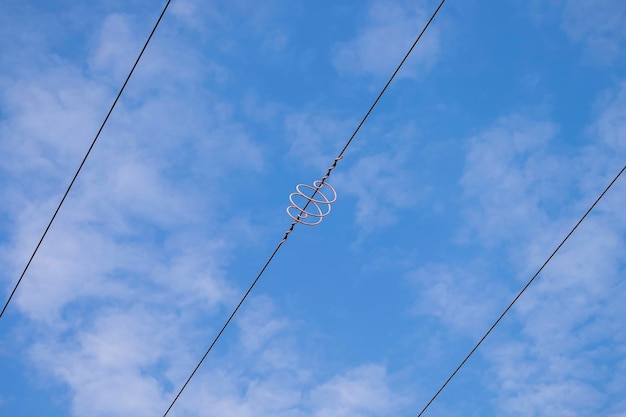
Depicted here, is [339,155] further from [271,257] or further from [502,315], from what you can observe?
[502,315]

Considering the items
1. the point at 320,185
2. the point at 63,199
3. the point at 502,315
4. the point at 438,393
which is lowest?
the point at 438,393

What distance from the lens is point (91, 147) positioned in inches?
376

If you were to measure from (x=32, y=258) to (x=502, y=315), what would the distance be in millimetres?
7547

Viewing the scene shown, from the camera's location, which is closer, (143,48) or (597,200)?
(143,48)

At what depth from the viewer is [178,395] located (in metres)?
10.3

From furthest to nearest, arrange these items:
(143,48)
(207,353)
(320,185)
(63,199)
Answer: (320,185) < (207,353) < (63,199) < (143,48)

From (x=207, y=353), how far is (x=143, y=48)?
500 centimetres

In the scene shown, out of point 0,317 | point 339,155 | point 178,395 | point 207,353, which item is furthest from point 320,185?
point 0,317

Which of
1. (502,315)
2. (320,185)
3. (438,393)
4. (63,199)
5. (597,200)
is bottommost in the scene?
(438,393)

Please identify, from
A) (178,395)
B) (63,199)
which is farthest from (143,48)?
(178,395)

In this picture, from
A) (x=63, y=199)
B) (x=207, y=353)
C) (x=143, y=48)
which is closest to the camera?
(x=143, y=48)

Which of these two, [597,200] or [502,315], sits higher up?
[597,200]

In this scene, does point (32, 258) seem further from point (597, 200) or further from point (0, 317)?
point (597, 200)

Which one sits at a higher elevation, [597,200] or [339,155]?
[339,155]
